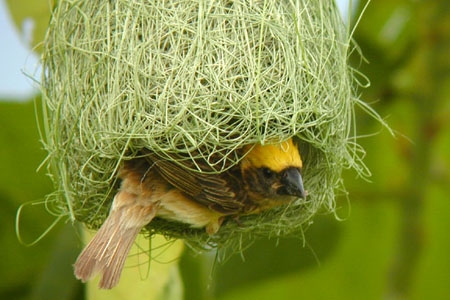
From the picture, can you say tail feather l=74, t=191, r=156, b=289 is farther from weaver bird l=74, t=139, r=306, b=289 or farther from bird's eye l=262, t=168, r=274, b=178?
bird's eye l=262, t=168, r=274, b=178

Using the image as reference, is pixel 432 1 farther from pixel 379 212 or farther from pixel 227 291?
pixel 227 291

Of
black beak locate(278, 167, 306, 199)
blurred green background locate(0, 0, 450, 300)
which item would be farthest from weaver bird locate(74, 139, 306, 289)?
blurred green background locate(0, 0, 450, 300)

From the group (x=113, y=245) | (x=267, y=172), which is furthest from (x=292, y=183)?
(x=113, y=245)

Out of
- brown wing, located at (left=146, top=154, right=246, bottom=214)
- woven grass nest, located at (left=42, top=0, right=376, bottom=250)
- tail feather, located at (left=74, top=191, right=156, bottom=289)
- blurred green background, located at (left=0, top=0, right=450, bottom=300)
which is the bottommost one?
blurred green background, located at (left=0, top=0, right=450, bottom=300)

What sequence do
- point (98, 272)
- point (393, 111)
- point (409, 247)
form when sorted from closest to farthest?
point (98, 272) < point (409, 247) < point (393, 111)

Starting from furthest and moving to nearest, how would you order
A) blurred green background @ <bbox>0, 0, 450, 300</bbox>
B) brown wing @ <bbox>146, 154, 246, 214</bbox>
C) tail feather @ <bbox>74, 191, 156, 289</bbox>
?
1. blurred green background @ <bbox>0, 0, 450, 300</bbox>
2. brown wing @ <bbox>146, 154, 246, 214</bbox>
3. tail feather @ <bbox>74, 191, 156, 289</bbox>

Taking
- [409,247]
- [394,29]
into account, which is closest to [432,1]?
[394,29]
